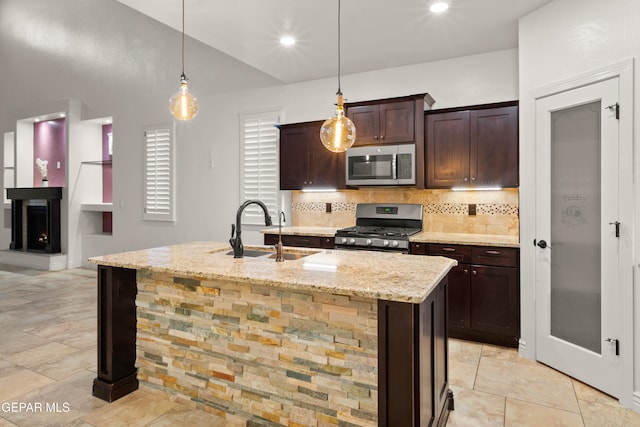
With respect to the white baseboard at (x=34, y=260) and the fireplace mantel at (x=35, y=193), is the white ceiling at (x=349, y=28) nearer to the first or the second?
the fireplace mantel at (x=35, y=193)

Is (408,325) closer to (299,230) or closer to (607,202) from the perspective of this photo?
(607,202)

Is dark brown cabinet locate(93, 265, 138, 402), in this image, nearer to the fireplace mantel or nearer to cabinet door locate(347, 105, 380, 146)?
cabinet door locate(347, 105, 380, 146)

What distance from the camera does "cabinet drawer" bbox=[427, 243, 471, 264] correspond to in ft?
12.0

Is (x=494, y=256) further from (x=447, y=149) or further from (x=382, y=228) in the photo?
(x=382, y=228)

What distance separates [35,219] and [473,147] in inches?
319

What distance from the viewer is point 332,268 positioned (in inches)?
87.7

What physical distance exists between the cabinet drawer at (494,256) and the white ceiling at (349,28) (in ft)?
6.59

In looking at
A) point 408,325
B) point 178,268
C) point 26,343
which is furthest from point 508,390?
point 26,343

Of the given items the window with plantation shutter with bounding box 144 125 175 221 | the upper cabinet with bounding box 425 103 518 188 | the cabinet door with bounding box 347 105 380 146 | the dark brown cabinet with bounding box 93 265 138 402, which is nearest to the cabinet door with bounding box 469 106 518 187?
the upper cabinet with bounding box 425 103 518 188

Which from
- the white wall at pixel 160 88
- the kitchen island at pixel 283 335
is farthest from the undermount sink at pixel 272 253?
the white wall at pixel 160 88

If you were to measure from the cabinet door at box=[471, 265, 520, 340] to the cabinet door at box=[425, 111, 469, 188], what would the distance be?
0.95 meters

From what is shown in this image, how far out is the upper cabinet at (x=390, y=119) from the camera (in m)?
4.14

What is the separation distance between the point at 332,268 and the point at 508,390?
1.68m

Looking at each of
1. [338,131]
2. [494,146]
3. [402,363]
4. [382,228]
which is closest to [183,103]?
[338,131]
